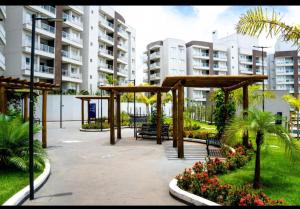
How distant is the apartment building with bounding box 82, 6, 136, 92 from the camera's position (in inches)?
2101

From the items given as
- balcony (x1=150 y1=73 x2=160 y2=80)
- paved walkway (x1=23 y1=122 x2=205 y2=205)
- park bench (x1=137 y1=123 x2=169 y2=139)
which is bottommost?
paved walkway (x1=23 y1=122 x2=205 y2=205)

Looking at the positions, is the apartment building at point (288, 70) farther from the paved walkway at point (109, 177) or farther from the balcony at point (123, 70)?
the paved walkway at point (109, 177)

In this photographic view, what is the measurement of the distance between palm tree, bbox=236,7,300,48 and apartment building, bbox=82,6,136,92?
1771 inches

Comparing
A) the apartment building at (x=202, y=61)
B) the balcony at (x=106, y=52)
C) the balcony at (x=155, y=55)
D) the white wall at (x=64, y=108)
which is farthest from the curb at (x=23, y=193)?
the balcony at (x=155, y=55)

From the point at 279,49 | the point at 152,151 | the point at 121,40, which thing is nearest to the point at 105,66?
the point at 121,40

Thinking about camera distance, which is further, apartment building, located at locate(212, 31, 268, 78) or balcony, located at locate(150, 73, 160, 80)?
apartment building, located at locate(212, 31, 268, 78)

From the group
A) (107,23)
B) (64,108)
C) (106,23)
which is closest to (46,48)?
(64,108)

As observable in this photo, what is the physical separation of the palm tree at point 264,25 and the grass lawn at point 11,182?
7965 millimetres

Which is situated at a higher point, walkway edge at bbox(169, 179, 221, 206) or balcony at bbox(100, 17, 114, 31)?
balcony at bbox(100, 17, 114, 31)

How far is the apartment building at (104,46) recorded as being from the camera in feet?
175

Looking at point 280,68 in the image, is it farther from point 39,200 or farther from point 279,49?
point 39,200

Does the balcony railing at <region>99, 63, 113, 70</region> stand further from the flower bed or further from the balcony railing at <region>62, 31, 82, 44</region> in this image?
the flower bed

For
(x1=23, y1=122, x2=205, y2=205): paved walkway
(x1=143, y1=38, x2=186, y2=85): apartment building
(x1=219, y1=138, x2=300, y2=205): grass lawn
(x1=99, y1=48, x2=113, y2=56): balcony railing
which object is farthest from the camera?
(x1=143, y1=38, x2=186, y2=85): apartment building

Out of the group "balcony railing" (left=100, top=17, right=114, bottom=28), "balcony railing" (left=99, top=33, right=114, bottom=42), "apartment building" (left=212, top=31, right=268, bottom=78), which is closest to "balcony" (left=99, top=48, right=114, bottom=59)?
"balcony railing" (left=99, top=33, right=114, bottom=42)
